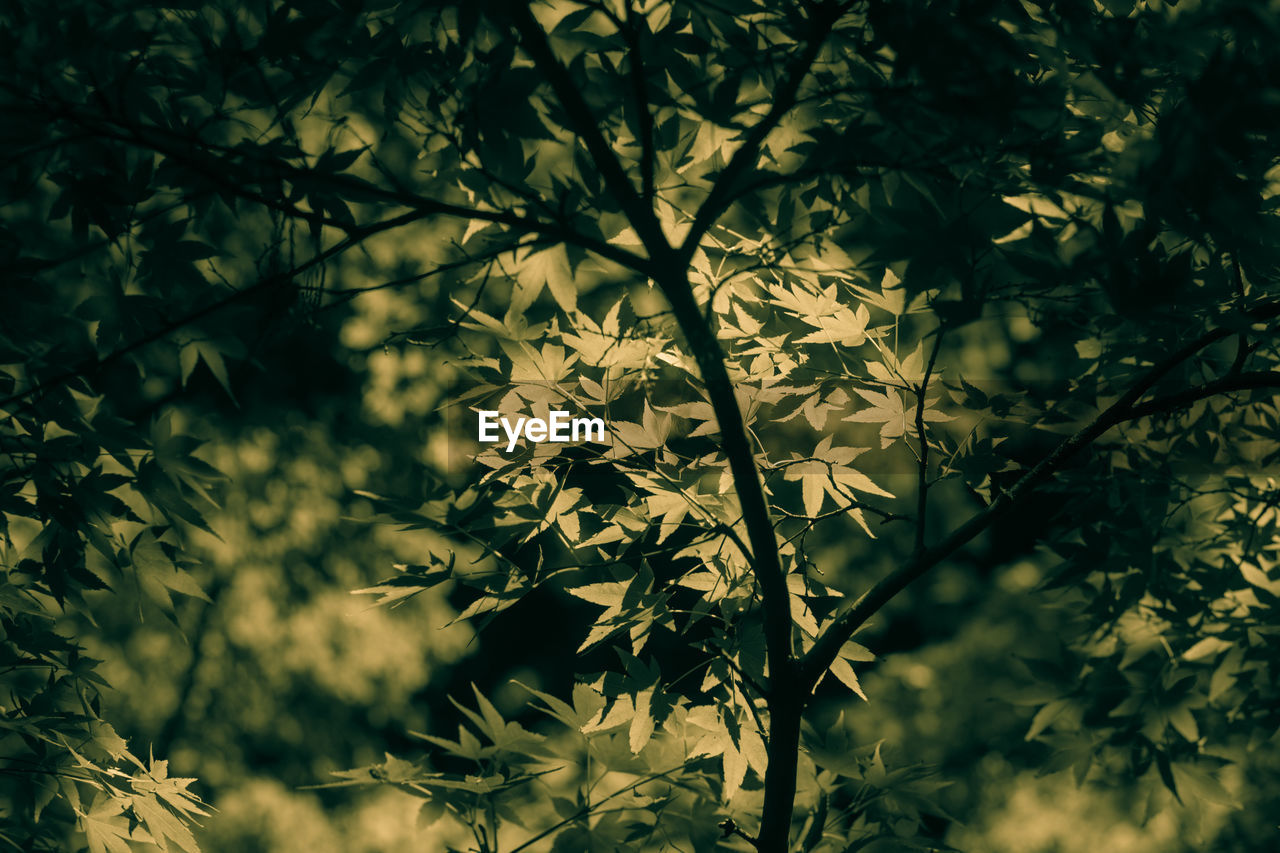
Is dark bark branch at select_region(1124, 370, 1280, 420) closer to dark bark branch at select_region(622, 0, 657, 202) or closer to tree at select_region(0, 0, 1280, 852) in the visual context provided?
tree at select_region(0, 0, 1280, 852)

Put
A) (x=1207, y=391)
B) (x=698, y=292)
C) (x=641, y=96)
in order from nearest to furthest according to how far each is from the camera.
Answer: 1. (x=641, y=96)
2. (x=1207, y=391)
3. (x=698, y=292)

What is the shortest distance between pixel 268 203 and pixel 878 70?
0.64 m

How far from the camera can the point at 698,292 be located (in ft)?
4.14

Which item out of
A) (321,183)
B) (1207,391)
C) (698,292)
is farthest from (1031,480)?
A: (321,183)

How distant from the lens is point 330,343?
479cm

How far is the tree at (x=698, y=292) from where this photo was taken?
85 cm

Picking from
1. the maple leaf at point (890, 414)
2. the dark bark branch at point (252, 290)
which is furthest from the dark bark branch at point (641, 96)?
the maple leaf at point (890, 414)

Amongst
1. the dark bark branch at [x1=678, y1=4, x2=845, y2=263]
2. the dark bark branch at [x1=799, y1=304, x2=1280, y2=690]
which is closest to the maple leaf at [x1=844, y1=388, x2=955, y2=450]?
the dark bark branch at [x1=799, y1=304, x2=1280, y2=690]

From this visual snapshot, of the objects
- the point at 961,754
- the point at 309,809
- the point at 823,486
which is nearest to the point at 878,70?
the point at 823,486

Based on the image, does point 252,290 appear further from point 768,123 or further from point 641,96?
point 768,123

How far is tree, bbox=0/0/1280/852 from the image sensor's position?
854 millimetres

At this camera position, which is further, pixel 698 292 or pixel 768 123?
pixel 698 292

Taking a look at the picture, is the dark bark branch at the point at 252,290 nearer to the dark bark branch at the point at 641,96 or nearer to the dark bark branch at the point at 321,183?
the dark bark branch at the point at 321,183


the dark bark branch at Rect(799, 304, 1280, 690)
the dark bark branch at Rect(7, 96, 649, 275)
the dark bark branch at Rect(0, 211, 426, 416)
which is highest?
the dark bark branch at Rect(7, 96, 649, 275)
